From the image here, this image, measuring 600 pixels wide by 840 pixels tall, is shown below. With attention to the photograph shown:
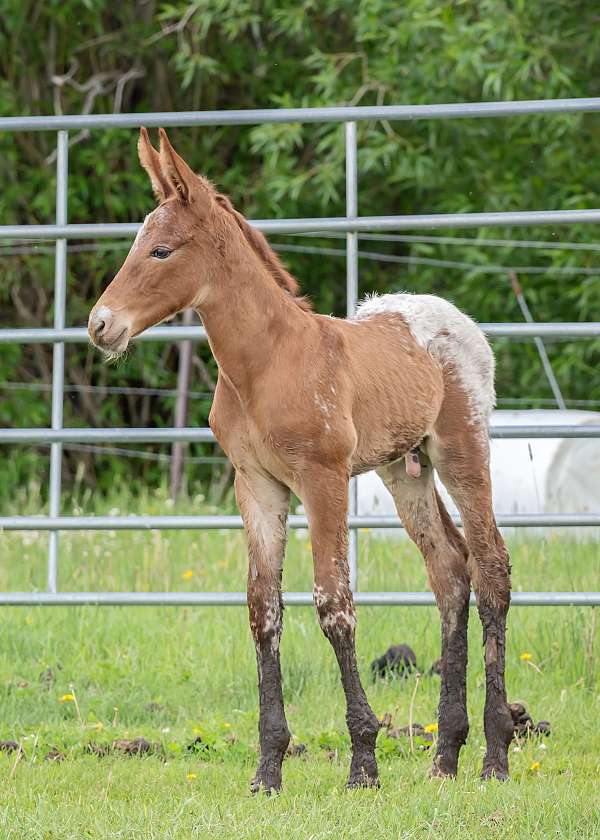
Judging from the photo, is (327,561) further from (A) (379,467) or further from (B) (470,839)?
(B) (470,839)

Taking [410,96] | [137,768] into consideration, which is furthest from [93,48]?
[137,768]

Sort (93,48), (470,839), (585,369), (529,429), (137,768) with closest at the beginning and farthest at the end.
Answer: (470,839) < (137,768) < (529,429) < (585,369) < (93,48)

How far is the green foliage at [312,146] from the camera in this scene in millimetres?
8648

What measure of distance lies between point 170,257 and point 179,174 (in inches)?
8.6

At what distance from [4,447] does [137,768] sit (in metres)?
6.97

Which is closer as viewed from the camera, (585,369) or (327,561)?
(327,561)

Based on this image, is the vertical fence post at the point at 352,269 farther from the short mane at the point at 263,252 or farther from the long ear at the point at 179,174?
the long ear at the point at 179,174

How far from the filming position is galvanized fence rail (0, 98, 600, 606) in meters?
4.71

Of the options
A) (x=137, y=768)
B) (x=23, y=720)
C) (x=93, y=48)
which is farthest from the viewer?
(x=93, y=48)

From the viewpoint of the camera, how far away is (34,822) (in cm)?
321

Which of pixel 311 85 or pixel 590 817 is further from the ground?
pixel 311 85

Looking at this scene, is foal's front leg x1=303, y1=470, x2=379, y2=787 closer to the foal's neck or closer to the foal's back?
the foal's back

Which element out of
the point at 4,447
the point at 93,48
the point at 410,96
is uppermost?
the point at 93,48

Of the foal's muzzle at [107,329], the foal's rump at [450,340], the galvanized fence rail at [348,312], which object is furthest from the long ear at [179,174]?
the galvanized fence rail at [348,312]
